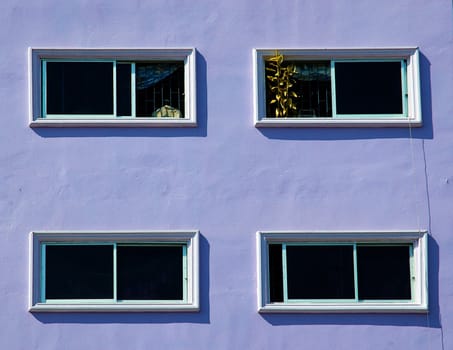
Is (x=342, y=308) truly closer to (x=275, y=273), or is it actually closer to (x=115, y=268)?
(x=275, y=273)

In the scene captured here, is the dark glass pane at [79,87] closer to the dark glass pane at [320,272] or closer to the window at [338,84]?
the window at [338,84]

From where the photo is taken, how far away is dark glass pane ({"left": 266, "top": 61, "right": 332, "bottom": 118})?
1720 cm

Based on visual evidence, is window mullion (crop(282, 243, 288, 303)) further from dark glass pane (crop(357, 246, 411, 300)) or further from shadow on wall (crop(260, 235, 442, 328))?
dark glass pane (crop(357, 246, 411, 300))

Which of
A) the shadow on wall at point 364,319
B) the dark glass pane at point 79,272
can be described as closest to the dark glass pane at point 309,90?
the shadow on wall at point 364,319

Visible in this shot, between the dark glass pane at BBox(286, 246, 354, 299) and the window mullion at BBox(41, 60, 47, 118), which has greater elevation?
the window mullion at BBox(41, 60, 47, 118)

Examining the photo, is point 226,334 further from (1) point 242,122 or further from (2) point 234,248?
(1) point 242,122

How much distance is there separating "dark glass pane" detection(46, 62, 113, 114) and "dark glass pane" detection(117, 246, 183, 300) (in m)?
2.22

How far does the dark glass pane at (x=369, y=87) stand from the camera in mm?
17156

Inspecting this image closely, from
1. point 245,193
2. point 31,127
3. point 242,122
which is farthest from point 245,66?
point 31,127

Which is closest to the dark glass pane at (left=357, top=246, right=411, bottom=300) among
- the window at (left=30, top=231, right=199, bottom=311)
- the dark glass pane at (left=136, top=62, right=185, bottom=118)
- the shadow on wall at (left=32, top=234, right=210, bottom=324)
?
the shadow on wall at (left=32, top=234, right=210, bottom=324)

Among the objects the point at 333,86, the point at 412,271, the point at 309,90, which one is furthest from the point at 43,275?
the point at 412,271

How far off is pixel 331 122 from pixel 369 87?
933 millimetres

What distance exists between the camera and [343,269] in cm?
1667

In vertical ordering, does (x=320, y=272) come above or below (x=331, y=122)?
below
